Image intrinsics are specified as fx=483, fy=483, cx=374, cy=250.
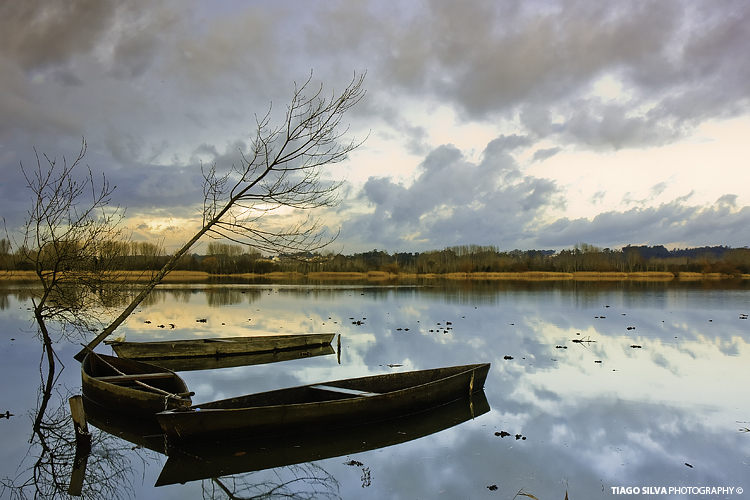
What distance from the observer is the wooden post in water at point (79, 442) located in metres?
7.09

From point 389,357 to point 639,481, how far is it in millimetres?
8965

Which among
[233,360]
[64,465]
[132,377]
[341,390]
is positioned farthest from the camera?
[233,360]

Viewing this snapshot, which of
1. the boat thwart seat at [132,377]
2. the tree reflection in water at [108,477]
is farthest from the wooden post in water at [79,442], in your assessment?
the boat thwart seat at [132,377]

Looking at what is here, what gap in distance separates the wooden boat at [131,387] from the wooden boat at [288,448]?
1.29 meters

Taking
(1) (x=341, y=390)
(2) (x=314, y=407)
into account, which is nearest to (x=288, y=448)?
(2) (x=314, y=407)

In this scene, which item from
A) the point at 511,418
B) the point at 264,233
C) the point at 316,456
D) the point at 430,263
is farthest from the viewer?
the point at 430,263

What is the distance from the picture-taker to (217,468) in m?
7.08

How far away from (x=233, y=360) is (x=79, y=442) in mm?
7954

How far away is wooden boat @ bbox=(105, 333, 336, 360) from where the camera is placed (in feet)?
51.1

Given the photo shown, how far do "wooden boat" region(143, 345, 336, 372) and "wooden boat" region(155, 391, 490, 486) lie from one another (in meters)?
7.25

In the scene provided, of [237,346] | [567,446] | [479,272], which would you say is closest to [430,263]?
[479,272]

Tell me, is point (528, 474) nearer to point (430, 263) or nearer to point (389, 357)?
point (389, 357)

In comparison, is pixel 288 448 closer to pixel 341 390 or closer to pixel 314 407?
pixel 314 407

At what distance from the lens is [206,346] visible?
1622 centimetres
